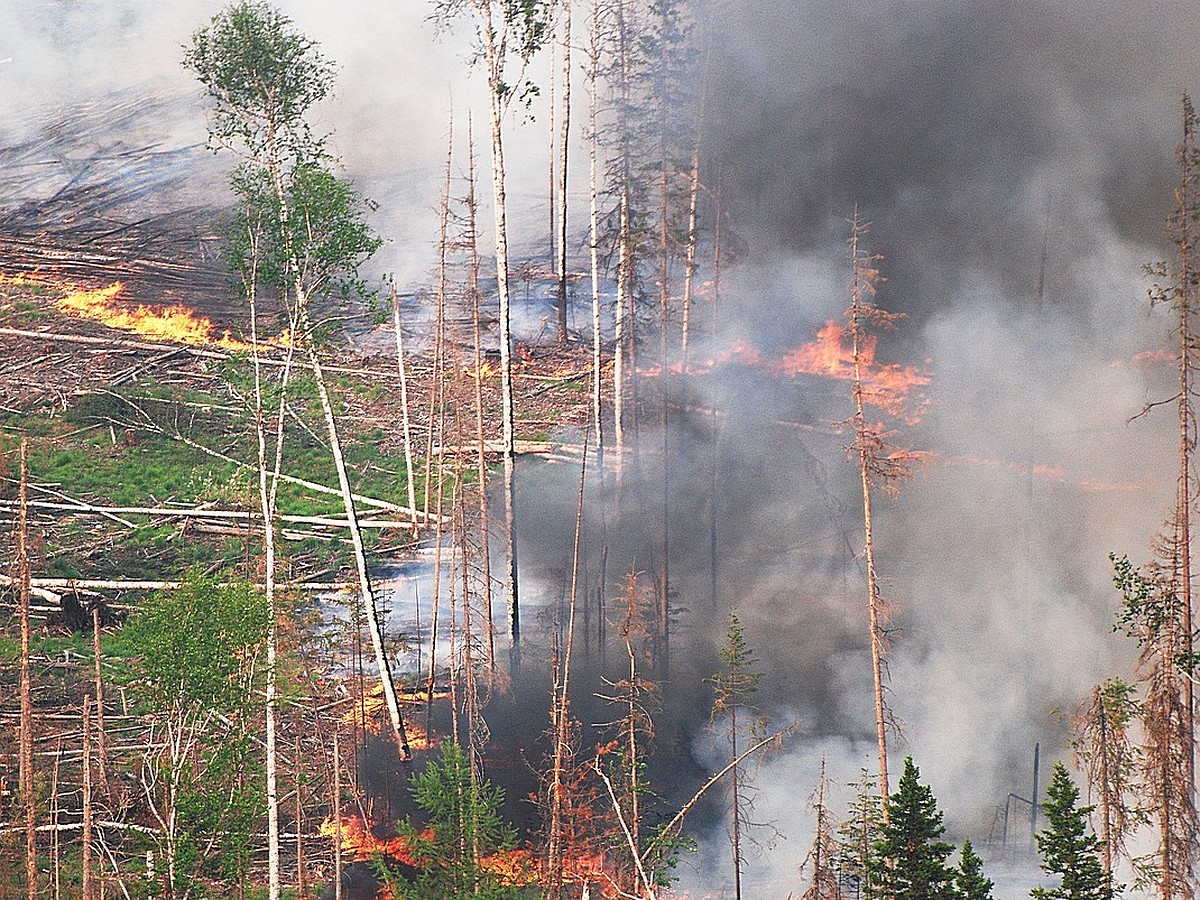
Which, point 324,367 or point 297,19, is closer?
point 324,367

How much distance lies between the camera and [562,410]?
90.0 feet

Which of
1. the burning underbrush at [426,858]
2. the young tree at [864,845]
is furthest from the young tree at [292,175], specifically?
the young tree at [864,845]

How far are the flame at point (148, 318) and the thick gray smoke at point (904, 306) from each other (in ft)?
11.8

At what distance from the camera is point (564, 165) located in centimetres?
2978

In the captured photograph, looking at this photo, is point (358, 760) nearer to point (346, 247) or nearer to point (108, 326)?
point (346, 247)

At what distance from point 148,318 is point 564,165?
894 centimetres

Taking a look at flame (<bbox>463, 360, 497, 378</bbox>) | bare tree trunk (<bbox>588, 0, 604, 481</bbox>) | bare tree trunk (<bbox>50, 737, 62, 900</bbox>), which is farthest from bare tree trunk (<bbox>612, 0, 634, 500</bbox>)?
bare tree trunk (<bbox>50, 737, 62, 900</bbox>)

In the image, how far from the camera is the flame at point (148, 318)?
91.9 ft

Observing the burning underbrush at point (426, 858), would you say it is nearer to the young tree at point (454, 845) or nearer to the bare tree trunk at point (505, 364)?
the young tree at point (454, 845)

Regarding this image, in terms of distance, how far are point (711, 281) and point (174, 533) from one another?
11.6 meters

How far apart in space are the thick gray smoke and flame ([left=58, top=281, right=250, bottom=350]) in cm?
358

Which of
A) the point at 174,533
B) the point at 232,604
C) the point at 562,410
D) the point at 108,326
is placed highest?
the point at 108,326

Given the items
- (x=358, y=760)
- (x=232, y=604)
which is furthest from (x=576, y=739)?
(x=232, y=604)

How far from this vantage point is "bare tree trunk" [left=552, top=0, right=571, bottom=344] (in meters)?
28.6
